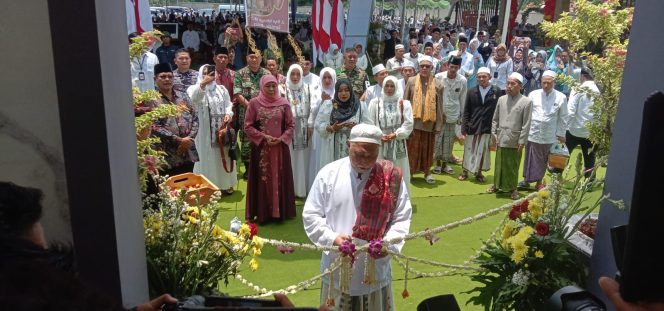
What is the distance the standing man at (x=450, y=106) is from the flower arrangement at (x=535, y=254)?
15.8 ft

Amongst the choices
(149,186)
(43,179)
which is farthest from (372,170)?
(43,179)

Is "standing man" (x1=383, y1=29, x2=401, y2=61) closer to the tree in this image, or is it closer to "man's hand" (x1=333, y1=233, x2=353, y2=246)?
the tree

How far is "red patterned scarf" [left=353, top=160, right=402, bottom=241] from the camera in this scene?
133 inches

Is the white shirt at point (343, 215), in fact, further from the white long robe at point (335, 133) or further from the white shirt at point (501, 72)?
the white shirt at point (501, 72)

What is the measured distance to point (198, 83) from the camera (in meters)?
6.68

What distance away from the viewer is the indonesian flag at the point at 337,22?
10.8m

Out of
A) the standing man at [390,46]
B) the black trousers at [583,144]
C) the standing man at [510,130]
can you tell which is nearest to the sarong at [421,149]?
the standing man at [510,130]

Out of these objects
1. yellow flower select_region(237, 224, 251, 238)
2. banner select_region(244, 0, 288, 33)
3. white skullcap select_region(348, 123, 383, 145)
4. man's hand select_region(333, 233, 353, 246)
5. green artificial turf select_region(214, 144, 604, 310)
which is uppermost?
banner select_region(244, 0, 288, 33)

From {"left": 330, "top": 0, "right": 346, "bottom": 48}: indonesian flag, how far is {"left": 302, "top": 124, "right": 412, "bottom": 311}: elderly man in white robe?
775 cm

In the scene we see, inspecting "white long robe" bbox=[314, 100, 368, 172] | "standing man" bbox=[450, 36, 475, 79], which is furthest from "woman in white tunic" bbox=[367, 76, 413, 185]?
"standing man" bbox=[450, 36, 475, 79]

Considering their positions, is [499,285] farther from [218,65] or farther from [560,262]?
[218,65]

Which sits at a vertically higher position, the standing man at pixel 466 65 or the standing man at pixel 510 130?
the standing man at pixel 466 65

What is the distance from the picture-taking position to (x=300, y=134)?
7.00 meters

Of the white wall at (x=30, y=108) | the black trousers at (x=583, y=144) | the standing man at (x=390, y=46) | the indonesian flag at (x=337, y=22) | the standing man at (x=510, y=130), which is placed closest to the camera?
the white wall at (x=30, y=108)
